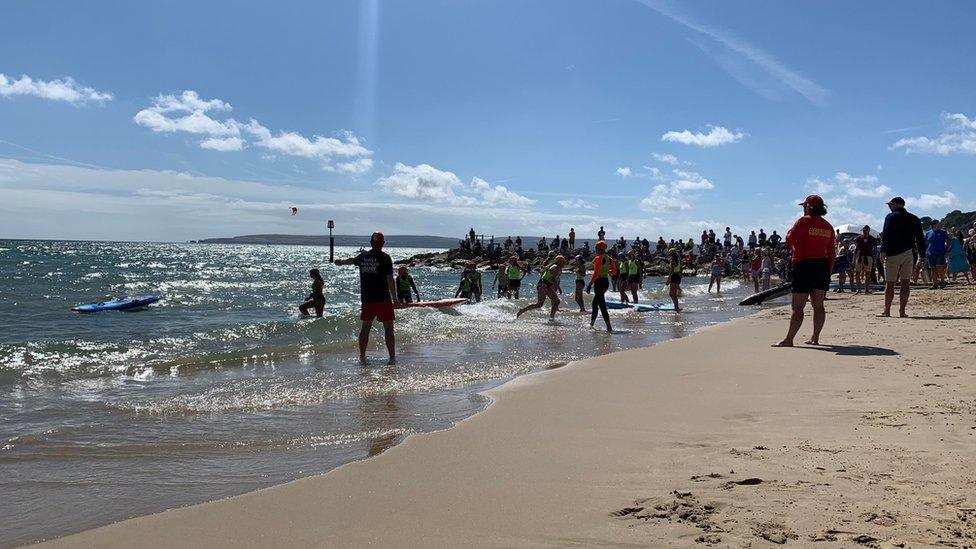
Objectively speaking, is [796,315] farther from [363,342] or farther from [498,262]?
[498,262]

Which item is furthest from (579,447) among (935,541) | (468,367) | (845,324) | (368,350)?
(845,324)

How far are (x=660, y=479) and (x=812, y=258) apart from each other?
528cm

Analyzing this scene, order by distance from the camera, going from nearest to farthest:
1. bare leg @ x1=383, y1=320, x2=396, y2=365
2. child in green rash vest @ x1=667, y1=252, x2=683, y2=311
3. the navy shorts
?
the navy shorts < bare leg @ x1=383, y1=320, x2=396, y2=365 < child in green rash vest @ x1=667, y1=252, x2=683, y2=311

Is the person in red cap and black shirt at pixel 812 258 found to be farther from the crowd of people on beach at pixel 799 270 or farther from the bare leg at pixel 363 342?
the bare leg at pixel 363 342

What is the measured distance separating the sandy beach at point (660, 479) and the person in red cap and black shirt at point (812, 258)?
6.41 feet

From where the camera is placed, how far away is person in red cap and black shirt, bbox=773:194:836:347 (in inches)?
293

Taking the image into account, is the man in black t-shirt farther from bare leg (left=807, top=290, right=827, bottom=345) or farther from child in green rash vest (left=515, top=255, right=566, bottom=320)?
child in green rash vest (left=515, top=255, right=566, bottom=320)

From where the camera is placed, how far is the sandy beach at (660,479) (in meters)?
2.55

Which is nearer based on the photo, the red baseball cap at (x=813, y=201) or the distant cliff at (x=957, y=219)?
the red baseball cap at (x=813, y=201)

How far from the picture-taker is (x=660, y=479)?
3.15 m

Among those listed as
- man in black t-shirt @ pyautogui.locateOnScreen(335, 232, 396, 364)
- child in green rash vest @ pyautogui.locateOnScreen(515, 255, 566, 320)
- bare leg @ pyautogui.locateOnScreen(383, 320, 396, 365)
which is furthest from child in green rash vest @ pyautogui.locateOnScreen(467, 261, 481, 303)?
bare leg @ pyautogui.locateOnScreen(383, 320, 396, 365)

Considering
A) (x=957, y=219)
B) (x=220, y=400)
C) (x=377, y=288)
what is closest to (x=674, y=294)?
(x=377, y=288)

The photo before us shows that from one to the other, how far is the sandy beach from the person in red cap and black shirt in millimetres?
1953

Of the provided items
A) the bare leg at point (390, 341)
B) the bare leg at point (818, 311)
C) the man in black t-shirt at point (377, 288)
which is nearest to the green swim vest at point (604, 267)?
the man in black t-shirt at point (377, 288)
